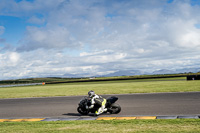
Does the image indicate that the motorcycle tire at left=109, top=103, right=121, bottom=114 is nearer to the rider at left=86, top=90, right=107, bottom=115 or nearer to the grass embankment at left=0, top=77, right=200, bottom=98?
the rider at left=86, top=90, right=107, bottom=115

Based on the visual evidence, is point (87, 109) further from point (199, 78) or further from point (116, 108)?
point (199, 78)

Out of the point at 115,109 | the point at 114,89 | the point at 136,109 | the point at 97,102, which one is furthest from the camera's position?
the point at 114,89

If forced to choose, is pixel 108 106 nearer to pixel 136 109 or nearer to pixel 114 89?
pixel 136 109

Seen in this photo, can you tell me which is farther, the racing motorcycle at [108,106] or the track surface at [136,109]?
the racing motorcycle at [108,106]

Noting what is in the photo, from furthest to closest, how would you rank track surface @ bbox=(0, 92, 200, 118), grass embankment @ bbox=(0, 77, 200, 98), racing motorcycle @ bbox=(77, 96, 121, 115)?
grass embankment @ bbox=(0, 77, 200, 98), racing motorcycle @ bbox=(77, 96, 121, 115), track surface @ bbox=(0, 92, 200, 118)

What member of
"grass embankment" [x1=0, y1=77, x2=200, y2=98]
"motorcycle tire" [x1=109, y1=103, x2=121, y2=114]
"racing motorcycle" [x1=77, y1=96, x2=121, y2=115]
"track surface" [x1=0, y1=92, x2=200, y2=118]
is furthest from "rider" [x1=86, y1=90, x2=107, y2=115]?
"grass embankment" [x1=0, y1=77, x2=200, y2=98]

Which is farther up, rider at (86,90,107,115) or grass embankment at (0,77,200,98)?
rider at (86,90,107,115)

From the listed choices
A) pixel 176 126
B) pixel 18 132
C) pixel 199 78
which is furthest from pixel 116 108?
pixel 199 78

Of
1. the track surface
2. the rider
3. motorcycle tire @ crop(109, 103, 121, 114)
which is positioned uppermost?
the rider

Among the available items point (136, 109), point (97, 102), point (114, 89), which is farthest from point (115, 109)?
point (114, 89)

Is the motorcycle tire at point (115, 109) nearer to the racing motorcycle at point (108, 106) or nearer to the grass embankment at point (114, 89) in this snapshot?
the racing motorcycle at point (108, 106)

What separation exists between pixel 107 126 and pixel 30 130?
263cm

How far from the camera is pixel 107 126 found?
7.22m

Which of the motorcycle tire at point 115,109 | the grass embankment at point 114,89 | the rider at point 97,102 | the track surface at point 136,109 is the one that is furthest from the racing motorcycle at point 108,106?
the grass embankment at point 114,89
